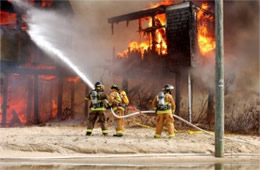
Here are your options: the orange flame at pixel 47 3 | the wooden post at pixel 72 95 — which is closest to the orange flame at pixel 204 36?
the wooden post at pixel 72 95

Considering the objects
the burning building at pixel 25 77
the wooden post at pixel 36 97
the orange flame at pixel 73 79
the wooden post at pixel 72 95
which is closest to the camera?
the burning building at pixel 25 77

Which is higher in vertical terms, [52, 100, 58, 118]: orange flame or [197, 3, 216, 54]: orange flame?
[197, 3, 216, 54]: orange flame

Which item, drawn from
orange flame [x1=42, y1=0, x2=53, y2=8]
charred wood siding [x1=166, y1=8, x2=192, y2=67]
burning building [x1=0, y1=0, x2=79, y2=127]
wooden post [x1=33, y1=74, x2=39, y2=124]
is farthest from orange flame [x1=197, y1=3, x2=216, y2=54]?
orange flame [x1=42, y1=0, x2=53, y2=8]

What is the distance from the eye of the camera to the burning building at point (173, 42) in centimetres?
2005

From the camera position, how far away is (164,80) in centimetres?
2262

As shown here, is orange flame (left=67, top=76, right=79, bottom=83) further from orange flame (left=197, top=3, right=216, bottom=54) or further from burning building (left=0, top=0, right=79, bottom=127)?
orange flame (left=197, top=3, right=216, bottom=54)

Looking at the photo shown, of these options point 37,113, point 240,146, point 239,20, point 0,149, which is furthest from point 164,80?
point 0,149

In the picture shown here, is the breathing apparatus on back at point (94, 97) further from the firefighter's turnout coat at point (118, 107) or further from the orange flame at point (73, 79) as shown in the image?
the orange flame at point (73, 79)

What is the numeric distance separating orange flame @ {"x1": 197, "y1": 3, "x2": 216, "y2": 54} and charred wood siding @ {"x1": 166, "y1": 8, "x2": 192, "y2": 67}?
892mm

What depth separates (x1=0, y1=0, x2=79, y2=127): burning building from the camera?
69.8 feet

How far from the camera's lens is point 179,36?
66.9 ft

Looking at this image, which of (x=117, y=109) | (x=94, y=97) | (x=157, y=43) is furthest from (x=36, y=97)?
(x=117, y=109)

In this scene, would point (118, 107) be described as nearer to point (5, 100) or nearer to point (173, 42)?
point (173, 42)

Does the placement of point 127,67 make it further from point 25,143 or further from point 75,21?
point 25,143
